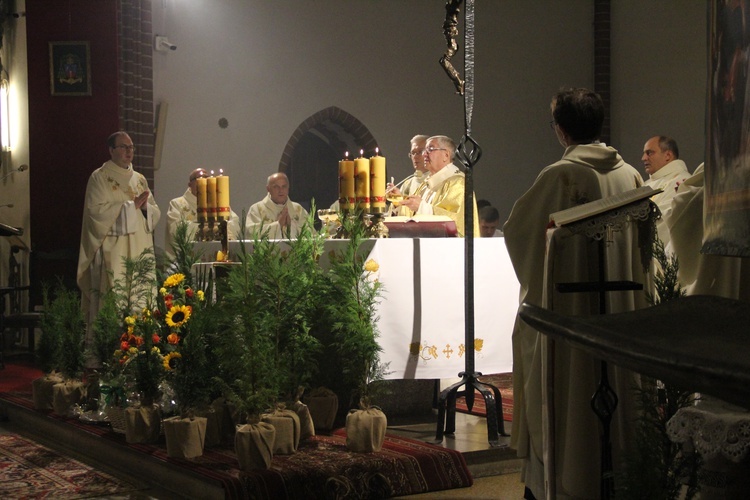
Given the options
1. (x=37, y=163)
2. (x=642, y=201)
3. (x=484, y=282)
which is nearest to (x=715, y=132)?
(x=642, y=201)

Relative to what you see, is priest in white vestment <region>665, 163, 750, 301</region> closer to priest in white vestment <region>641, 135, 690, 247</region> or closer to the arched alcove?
priest in white vestment <region>641, 135, 690, 247</region>

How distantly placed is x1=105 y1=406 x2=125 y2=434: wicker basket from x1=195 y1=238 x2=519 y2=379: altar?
131 cm

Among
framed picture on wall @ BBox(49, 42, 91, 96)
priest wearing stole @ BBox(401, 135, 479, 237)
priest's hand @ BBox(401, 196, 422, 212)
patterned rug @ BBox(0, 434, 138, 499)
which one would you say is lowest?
patterned rug @ BBox(0, 434, 138, 499)

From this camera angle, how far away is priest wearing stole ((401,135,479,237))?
20.4 ft

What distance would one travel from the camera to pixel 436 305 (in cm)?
496

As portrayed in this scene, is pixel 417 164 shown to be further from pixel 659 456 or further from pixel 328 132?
pixel 328 132

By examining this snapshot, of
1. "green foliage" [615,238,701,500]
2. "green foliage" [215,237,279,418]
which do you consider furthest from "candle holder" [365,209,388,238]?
"green foliage" [615,238,701,500]

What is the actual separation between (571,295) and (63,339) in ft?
11.2

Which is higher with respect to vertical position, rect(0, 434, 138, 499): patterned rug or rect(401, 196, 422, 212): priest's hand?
rect(401, 196, 422, 212): priest's hand

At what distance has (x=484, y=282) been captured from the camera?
16.7 ft

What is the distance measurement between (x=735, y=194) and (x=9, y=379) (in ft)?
25.0

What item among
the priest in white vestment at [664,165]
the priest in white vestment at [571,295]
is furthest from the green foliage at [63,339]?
the priest in white vestment at [664,165]

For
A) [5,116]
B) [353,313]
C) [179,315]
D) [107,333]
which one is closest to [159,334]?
[179,315]

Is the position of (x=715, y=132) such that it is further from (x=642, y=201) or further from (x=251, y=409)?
(x=251, y=409)
